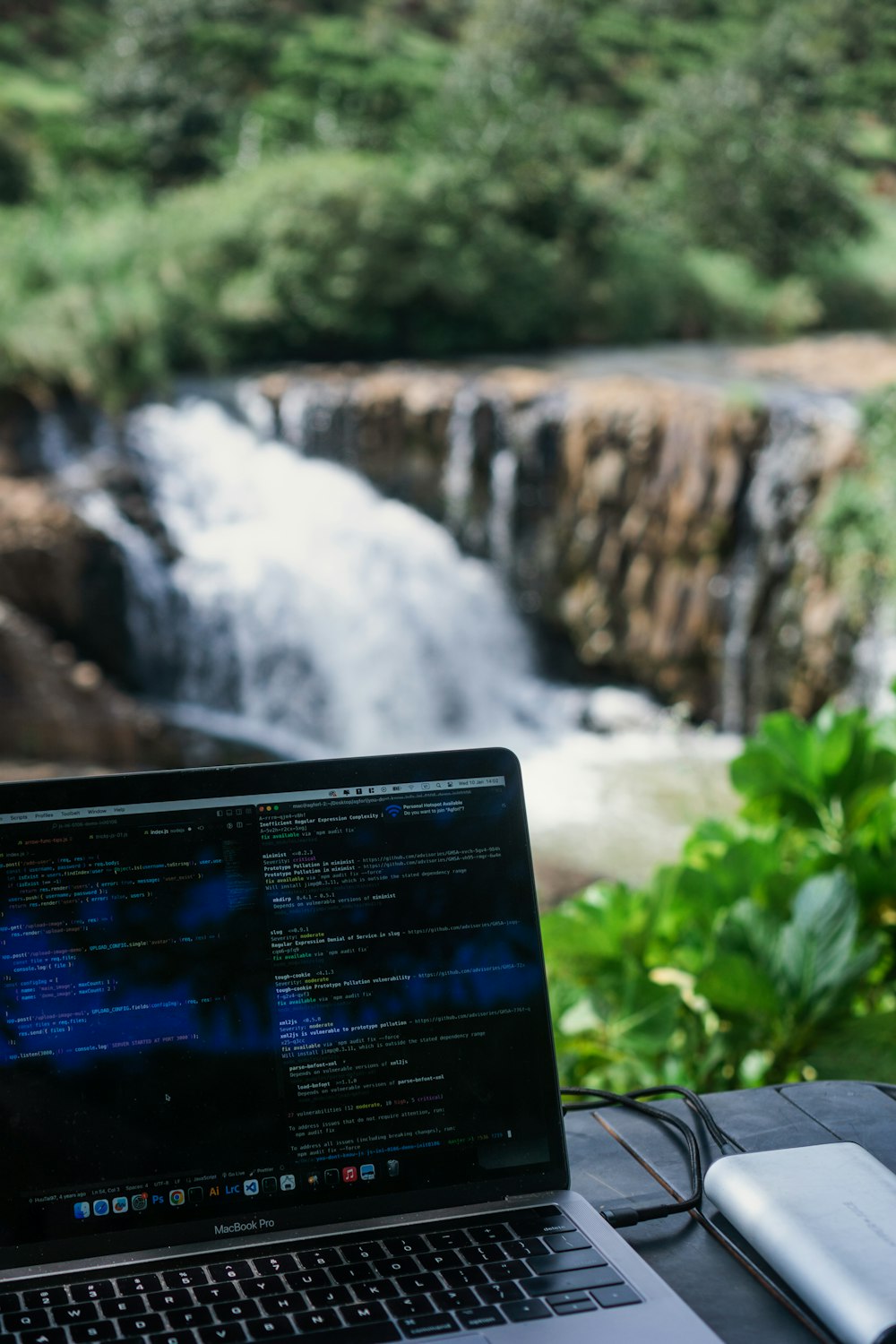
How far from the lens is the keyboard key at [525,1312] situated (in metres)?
0.62

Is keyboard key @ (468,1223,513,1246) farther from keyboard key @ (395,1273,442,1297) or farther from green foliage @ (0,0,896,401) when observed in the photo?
green foliage @ (0,0,896,401)

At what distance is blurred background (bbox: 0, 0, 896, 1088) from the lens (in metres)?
4.68

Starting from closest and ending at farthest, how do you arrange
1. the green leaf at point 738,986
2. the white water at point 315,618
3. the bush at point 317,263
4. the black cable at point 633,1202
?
the black cable at point 633,1202 → the green leaf at point 738,986 → the white water at point 315,618 → the bush at point 317,263

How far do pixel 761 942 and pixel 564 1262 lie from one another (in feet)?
1.45

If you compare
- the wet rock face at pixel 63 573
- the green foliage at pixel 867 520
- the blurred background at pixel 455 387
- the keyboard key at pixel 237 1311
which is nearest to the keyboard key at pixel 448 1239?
the keyboard key at pixel 237 1311

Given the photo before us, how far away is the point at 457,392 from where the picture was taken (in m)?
5.26

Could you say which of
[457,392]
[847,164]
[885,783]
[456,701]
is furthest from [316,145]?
[885,783]

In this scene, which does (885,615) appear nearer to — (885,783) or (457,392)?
(457,392)

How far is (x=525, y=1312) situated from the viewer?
2.05ft

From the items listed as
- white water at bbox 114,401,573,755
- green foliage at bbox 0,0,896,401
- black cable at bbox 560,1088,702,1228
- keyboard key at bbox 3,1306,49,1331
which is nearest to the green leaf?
black cable at bbox 560,1088,702,1228

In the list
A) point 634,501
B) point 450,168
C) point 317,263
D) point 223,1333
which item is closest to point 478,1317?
point 223,1333

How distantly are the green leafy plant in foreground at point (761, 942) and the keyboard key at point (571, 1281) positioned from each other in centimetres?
37

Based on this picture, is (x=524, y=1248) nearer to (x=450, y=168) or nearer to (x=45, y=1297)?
(x=45, y=1297)

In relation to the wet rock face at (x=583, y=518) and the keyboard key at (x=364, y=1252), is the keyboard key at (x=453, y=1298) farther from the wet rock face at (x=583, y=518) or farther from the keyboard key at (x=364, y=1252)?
the wet rock face at (x=583, y=518)
